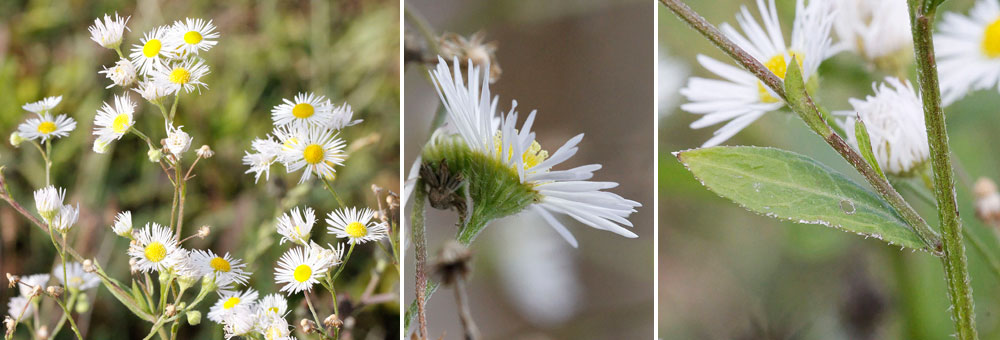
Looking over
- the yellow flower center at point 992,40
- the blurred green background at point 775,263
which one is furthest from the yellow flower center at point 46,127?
the yellow flower center at point 992,40

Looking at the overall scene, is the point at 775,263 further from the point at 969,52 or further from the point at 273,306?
the point at 273,306

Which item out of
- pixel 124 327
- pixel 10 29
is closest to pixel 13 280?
pixel 124 327

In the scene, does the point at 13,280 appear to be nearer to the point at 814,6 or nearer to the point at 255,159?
the point at 255,159

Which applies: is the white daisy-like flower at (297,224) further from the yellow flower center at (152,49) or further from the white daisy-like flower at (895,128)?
the white daisy-like flower at (895,128)

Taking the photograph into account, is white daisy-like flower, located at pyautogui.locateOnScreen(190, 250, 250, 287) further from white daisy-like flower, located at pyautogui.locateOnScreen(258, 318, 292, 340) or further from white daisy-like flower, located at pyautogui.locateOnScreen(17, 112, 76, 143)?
white daisy-like flower, located at pyautogui.locateOnScreen(17, 112, 76, 143)

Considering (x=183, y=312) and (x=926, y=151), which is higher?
(x=926, y=151)

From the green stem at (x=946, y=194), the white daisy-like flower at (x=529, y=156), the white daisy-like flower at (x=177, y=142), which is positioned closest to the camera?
the green stem at (x=946, y=194)

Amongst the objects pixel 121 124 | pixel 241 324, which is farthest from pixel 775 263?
pixel 121 124

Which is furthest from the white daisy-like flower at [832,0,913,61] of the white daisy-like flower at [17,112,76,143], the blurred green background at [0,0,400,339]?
the white daisy-like flower at [17,112,76,143]
